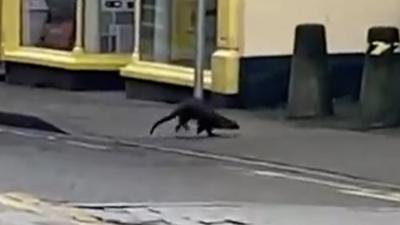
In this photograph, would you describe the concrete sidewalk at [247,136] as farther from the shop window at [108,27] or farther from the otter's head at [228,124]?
the shop window at [108,27]

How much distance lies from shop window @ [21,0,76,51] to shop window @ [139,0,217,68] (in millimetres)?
2151

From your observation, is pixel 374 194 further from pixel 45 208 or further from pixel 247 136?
pixel 247 136

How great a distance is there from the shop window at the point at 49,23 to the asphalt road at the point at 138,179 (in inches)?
306

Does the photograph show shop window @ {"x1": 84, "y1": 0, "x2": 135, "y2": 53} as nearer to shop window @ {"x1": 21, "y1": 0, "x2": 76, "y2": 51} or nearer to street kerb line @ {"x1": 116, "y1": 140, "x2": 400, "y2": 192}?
shop window @ {"x1": 21, "y1": 0, "x2": 76, "y2": 51}

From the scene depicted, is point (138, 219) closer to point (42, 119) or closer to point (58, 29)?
point (42, 119)

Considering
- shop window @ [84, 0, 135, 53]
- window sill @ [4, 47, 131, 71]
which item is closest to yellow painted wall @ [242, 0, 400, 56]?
window sill @ [4, 47, 131, 71]

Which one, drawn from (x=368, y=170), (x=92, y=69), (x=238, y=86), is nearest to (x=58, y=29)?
(x=92, y=69)

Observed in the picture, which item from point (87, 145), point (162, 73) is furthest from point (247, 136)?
point (162, 73)

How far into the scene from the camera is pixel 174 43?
2170 centimetres

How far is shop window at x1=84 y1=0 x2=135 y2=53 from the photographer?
23.8 m

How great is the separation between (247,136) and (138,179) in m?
3.85

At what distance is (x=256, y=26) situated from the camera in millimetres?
20203

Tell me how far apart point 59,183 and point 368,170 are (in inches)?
128

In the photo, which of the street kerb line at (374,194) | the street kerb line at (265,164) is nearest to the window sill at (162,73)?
the street kerb line at (265,164)
